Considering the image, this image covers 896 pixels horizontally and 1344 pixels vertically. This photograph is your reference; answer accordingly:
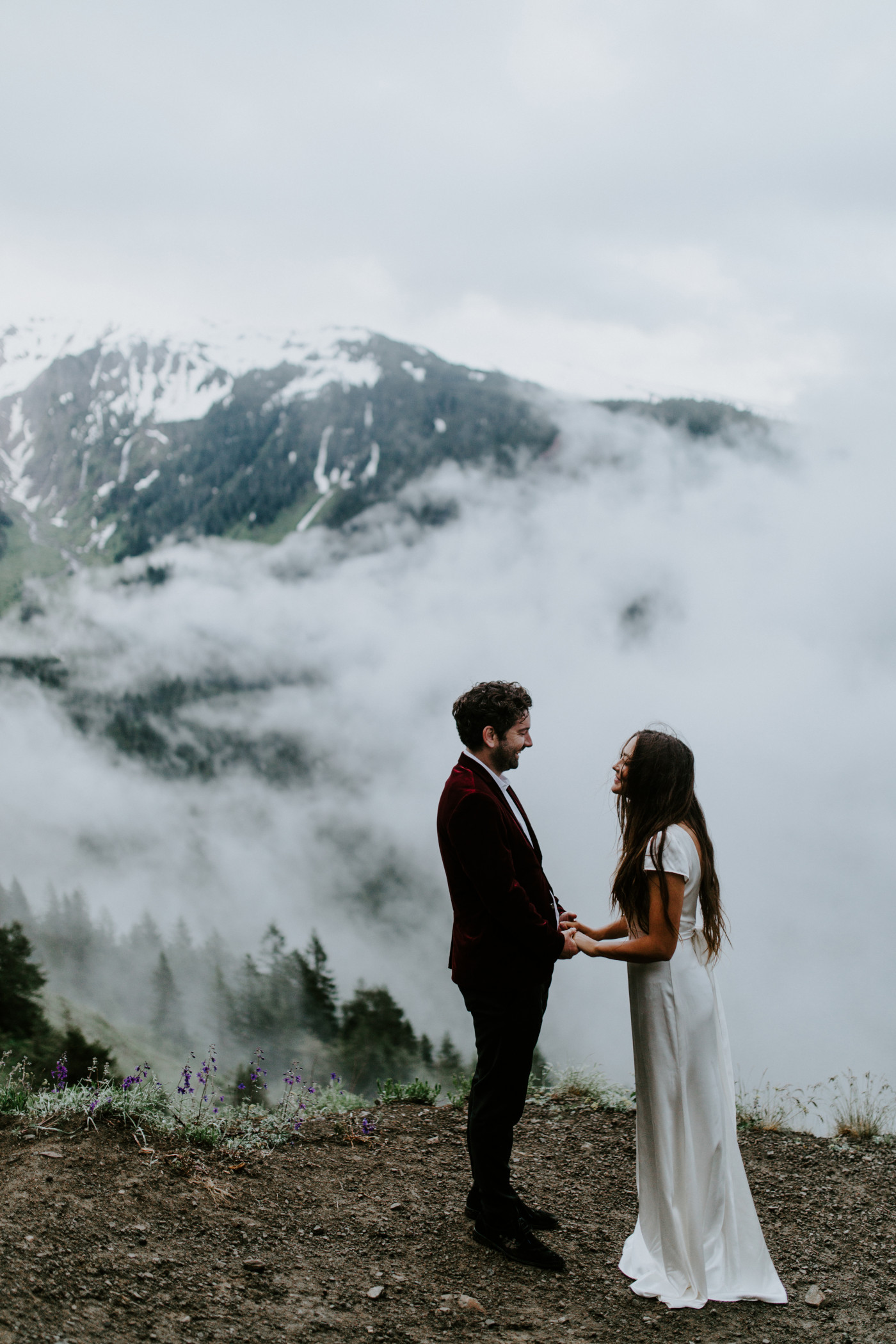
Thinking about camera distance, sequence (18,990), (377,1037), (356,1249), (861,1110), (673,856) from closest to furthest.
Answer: (673,856), (356,1249), (861,1110), (18,990), (377,1037)

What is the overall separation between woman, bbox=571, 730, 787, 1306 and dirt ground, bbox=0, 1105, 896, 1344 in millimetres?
182

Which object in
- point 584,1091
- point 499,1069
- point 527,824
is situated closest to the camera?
point 499,1069

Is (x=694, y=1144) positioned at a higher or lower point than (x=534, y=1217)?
higher

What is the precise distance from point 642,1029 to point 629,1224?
1.79m

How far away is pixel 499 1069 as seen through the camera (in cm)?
404

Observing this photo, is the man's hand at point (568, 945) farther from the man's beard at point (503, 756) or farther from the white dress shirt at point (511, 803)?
the man's beard at point (503, 756)

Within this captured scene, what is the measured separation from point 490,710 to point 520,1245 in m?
2.65

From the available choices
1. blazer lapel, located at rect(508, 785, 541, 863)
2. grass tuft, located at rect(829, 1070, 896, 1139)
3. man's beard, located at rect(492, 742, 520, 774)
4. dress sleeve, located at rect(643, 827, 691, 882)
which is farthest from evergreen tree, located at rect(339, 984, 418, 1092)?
dress sleeve, located at rect(643, 827, 691, 882)

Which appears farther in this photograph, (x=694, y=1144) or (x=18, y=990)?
(x=18, y=990)

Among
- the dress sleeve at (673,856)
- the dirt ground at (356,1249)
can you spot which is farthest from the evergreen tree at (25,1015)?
the dress sleeve at (673,856)

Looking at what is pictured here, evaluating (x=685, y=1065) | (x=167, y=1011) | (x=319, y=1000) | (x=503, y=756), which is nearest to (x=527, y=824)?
(x=503, y=756)

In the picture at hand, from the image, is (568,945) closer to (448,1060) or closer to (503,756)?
(503,756)

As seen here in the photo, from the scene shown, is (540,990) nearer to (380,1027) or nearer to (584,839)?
(380,1027)

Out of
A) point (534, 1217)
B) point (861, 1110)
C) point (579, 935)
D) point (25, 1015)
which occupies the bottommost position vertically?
point (25, 1015)
